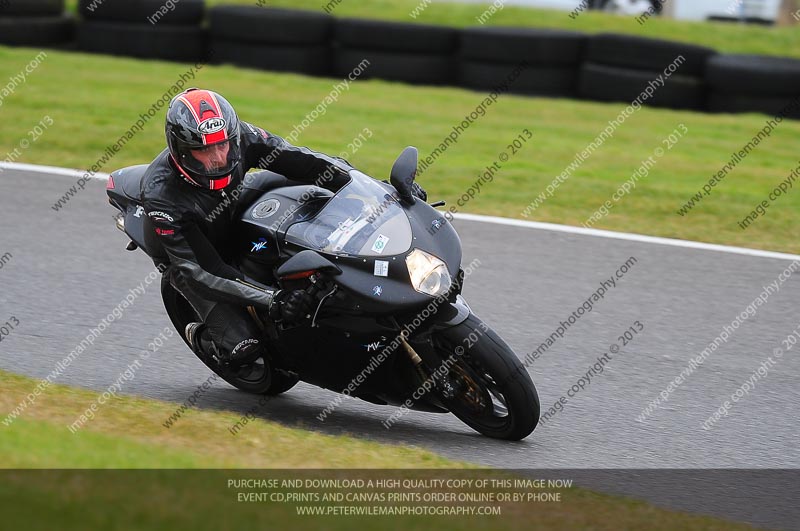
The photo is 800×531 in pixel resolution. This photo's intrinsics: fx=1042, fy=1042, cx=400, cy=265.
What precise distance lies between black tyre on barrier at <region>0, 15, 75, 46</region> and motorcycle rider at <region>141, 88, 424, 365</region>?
11028mm

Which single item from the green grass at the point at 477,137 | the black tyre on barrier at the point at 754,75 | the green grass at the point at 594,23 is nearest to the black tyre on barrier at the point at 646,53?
the black tyre on barrier at the point at 754,75

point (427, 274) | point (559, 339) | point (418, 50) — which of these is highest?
point (427, 274)

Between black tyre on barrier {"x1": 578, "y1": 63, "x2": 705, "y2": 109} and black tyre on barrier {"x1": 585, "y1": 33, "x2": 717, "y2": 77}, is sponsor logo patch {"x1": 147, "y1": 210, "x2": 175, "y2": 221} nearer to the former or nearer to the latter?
black tyre on barrier {"x1": 585, "y1": 33, "x2": 717, "y2": 77}

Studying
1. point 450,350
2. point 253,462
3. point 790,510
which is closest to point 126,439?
point 253,462

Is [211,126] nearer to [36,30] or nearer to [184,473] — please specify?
[184,473]

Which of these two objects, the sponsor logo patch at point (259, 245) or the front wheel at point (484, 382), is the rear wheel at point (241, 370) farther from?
the front wheel at point (484, 382)

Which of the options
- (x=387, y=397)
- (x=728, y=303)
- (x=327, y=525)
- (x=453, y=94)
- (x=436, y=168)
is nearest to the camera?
(x=327, y=525)

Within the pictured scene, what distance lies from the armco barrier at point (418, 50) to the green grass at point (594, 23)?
160 centimetres

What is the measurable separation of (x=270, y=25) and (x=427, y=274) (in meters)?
10.5

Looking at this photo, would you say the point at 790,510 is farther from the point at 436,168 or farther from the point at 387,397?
the point at 436,168

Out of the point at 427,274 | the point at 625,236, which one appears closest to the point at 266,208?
the point at 427,274

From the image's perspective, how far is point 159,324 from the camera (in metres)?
6.73

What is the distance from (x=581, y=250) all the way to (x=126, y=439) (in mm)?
4682

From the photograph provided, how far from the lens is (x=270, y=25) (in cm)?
1436
